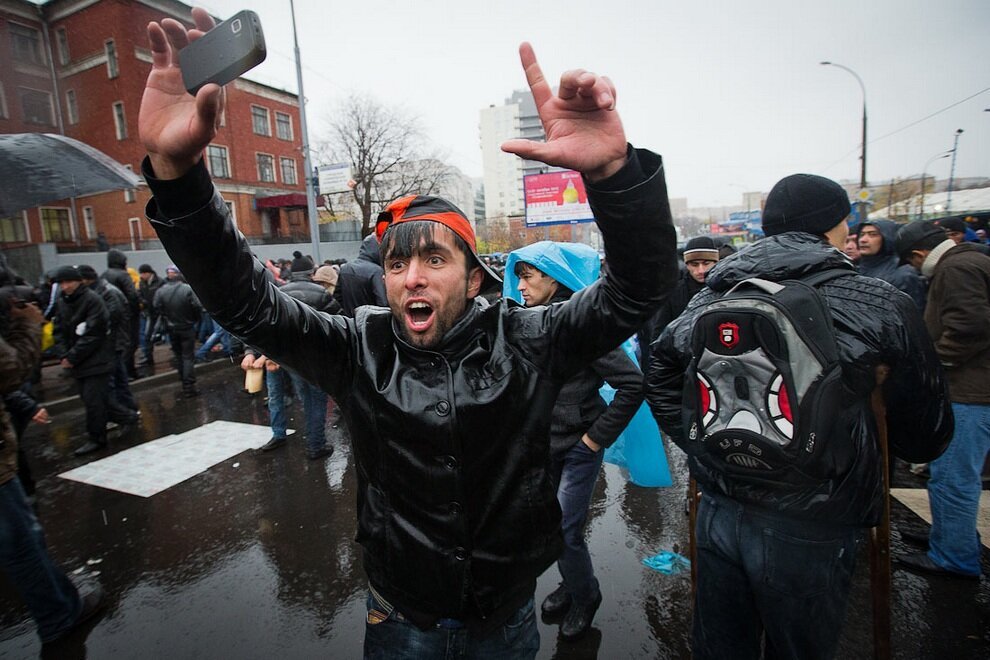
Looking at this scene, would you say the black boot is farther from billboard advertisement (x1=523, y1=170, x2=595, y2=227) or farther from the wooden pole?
billboard advertisement (x1=523, y1=170, x2=595, y2=227)

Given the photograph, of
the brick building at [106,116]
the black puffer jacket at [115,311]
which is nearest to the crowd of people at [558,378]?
the black puffer jacket at [115,311]

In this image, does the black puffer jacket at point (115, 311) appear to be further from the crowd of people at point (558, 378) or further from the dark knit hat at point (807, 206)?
the dark knit hat at point (807, 206)

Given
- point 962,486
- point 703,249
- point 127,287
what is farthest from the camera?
point 127,287

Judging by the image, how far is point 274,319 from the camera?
1436 millimetres

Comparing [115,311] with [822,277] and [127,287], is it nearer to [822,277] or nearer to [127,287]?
[127,287]

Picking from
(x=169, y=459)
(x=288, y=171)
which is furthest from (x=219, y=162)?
(x=169, y=459)

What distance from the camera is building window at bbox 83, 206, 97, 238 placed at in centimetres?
2791

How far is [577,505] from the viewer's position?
2.75 meters

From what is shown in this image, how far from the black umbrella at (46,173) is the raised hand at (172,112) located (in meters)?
1.83

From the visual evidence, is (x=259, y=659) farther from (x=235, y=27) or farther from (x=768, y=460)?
(x=235, y=27)

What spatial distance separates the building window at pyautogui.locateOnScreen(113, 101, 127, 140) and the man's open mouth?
1159 inches

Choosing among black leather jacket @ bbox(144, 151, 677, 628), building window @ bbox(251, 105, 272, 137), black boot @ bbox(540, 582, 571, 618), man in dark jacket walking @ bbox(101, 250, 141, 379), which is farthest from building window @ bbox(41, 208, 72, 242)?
black leather jacket @ bbox(144, 151, 677, 628)

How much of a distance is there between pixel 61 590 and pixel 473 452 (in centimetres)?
305

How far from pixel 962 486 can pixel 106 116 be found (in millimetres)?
32513
